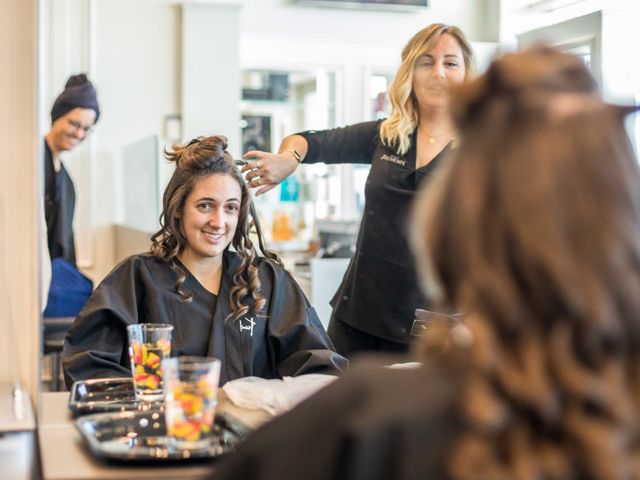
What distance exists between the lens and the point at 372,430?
70 cm

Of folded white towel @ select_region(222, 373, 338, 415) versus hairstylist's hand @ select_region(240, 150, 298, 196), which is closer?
folded white towel @ select_region(222, 373, 338, 415)

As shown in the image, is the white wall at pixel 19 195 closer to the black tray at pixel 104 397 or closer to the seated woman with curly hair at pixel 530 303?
the black tray at pixel 104 397

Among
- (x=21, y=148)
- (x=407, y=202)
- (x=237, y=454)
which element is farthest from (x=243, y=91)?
(x=237, y=454)

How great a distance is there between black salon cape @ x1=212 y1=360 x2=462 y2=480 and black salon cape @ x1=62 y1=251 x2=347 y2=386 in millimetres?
1098

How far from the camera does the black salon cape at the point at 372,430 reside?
0.70 m

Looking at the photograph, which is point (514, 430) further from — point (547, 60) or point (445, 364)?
point (547, 60)

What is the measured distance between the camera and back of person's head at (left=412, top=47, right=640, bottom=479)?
66cm

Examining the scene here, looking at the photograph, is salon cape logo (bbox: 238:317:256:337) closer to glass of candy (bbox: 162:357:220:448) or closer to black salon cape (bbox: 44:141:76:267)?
black salon cape (bbox: 44:141:76:267)

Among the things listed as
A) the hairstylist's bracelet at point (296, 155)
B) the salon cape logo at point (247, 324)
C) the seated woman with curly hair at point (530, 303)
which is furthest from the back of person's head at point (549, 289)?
the hairstylist's bracelet at point (296, 155)

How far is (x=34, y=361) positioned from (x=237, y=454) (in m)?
1.04

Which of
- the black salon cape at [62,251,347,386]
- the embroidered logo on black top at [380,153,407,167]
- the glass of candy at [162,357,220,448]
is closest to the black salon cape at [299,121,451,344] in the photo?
the embroidered logo on black top at [380,153,407,167]

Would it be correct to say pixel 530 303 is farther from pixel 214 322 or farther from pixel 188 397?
pixel 214 322

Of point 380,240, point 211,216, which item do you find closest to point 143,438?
point 211,216

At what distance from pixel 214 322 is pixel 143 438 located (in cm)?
75
